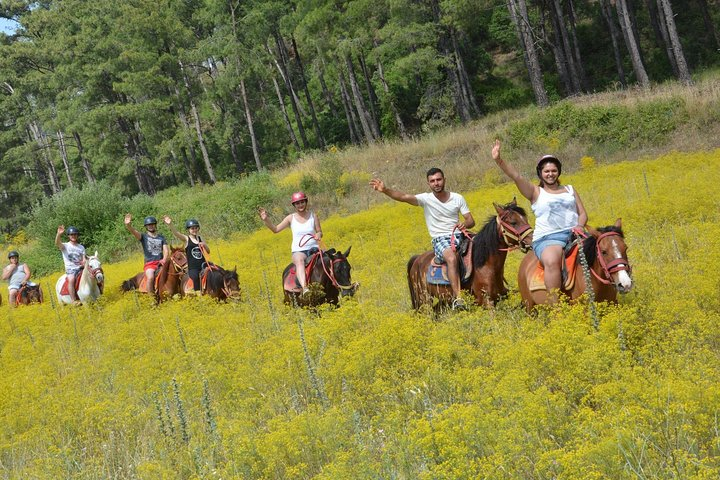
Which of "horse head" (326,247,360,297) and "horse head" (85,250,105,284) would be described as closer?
"horse head" (326,247,360,297)

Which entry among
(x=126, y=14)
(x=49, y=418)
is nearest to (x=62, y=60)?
(x=126, y=14)

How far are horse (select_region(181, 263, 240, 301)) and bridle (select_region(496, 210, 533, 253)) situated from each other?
5.70m

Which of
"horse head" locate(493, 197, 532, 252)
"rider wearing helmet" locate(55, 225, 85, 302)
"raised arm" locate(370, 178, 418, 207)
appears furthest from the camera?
"rider wearing helmet" locate(55, 225, 85, 302)

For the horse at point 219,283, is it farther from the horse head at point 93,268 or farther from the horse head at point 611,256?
the horse head at point 611,256

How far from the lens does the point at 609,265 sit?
5480mm

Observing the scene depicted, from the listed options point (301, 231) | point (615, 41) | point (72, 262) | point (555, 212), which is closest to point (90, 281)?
point (72, 262)

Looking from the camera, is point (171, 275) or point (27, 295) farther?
point (27, 295)

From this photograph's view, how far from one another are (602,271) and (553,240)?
0.61 meters

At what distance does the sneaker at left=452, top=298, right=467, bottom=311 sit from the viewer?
23.1 feet

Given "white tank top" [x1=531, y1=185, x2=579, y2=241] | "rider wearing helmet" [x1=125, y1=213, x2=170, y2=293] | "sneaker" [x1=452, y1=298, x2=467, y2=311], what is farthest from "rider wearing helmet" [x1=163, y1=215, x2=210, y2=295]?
"white tank top" [x1=531, y1=185, x2=579, y2=241]

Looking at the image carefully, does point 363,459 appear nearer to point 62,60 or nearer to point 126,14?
point 126,14

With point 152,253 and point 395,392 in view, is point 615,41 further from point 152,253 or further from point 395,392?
point 395,392

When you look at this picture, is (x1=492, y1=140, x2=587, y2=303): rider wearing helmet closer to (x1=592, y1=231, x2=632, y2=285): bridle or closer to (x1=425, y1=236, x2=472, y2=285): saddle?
(x1=592, y1=231, x2=632, y2=285): bridle

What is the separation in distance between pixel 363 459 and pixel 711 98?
2058 centimetres
